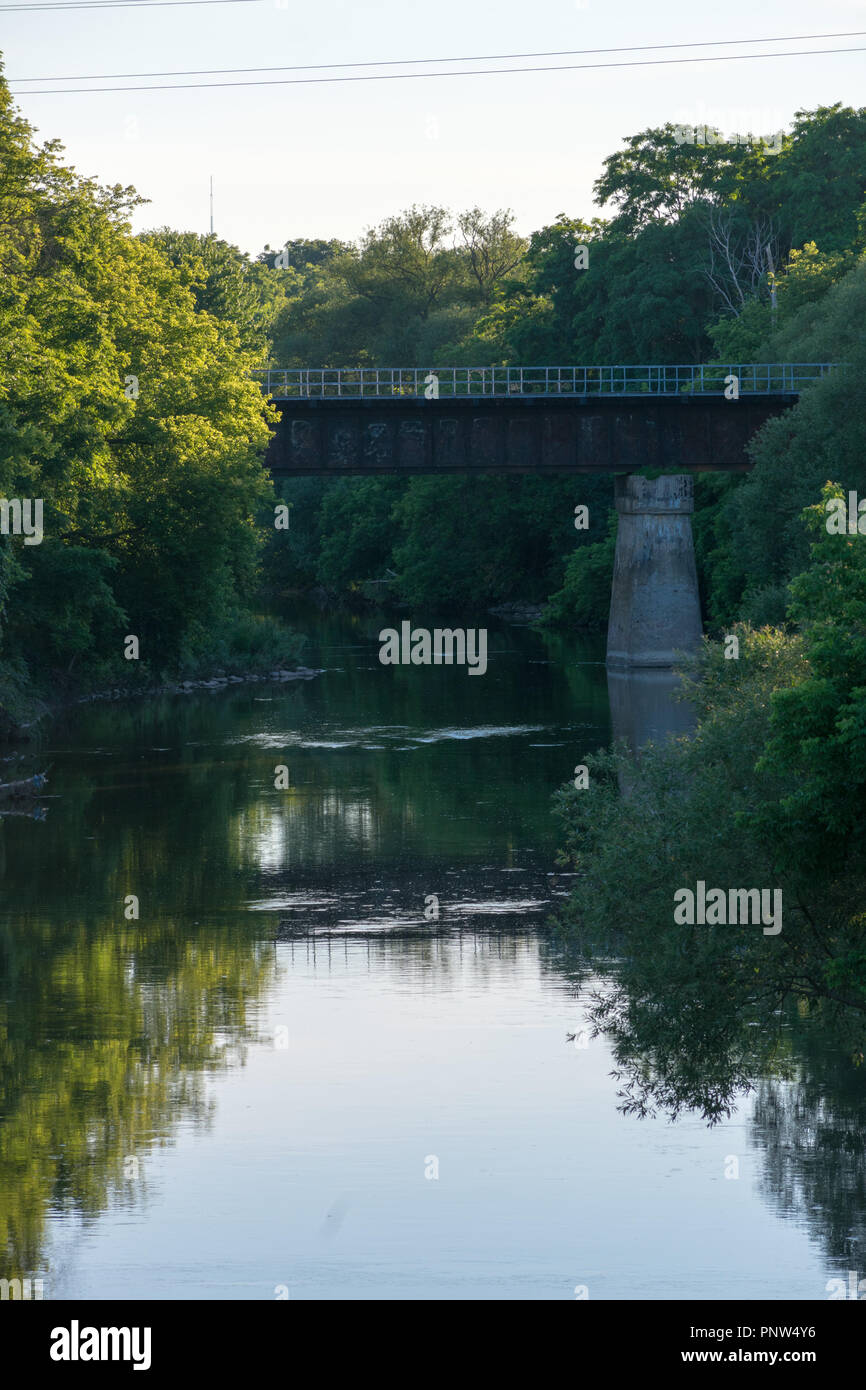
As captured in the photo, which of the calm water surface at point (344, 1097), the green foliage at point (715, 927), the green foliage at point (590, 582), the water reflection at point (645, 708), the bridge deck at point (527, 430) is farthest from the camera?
the green foliage at point (590, 582)

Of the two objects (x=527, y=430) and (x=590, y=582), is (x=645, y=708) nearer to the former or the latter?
(x=527, y=430)

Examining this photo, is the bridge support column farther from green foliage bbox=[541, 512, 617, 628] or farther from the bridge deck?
green foliage bbox=[541, 512, 617, 628]

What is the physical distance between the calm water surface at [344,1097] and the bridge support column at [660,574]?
107 feet

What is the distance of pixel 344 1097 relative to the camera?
2142 cm

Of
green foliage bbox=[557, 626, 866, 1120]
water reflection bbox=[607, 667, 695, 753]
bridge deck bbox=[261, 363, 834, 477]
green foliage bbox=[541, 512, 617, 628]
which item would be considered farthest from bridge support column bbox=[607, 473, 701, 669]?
green foliage bbox=[557, 626, 866, 1120]

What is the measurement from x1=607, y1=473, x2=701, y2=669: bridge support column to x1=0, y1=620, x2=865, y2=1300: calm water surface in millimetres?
32522

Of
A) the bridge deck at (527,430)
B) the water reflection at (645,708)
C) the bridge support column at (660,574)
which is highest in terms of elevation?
the bridge deck at (527,430)

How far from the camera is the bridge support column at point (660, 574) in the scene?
72.5 m

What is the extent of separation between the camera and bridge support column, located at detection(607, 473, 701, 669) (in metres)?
72.5

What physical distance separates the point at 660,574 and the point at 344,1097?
5297 cm

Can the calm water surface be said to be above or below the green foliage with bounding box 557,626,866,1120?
below

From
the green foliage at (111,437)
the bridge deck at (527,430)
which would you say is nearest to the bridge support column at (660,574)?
the bridge deck at (527,430)

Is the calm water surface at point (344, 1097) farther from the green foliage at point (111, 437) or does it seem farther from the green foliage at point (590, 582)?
the green foliage at point (590, 582)

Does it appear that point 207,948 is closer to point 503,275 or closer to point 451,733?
point 451,733
